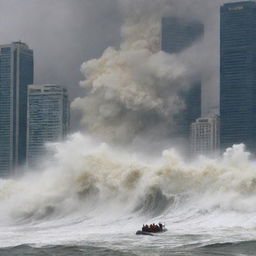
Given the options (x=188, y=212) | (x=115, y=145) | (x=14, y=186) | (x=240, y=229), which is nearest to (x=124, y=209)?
Answer: (x=188, y=212)

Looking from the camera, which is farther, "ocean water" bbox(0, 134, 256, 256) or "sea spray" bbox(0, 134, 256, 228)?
"sea spray" bbox(0, 134, 256, 228)

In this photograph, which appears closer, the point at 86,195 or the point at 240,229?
the point at 240,229

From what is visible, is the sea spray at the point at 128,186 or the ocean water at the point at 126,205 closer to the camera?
the ocean water at the point at 126,205

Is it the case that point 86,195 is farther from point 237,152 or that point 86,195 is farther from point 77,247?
Result: point 77,247

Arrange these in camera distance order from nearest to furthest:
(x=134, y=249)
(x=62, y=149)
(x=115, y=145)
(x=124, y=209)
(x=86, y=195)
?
(x=134, y=249)
(x=124, y=209)
(x=86, y=195)
(x=62, y=149)
(x=115, y=145)

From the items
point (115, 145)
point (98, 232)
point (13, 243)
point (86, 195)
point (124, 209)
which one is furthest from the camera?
point (115, 145)

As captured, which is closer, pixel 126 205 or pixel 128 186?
pixel 126 205

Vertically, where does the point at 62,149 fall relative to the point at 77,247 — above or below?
above
